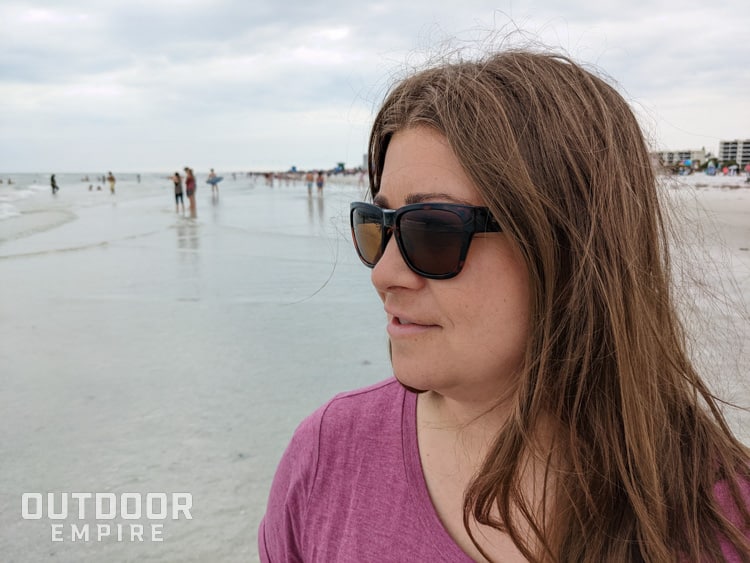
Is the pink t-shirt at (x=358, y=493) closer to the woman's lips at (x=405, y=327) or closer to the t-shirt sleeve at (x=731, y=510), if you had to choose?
Answer: the t-shirt sleeve at (x=731, y=510)

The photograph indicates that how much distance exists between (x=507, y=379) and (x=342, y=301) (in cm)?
568

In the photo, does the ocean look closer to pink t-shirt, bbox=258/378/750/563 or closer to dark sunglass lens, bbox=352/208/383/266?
dark sunglass lens, bbox=352/208/383/266

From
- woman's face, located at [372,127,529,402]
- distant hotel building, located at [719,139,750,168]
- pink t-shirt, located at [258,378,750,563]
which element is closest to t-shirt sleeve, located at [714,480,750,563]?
pink t-shirt, located at [258,378,750,563]

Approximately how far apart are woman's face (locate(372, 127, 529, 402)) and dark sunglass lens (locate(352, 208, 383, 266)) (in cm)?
11

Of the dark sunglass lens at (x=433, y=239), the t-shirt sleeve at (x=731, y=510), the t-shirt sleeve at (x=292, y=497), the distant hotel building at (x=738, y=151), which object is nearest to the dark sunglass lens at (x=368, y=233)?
the dark sunglass lens at (x=433, y=239)

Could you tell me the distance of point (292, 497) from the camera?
4.19 ft

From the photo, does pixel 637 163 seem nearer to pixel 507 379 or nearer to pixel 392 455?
pixel 507 379

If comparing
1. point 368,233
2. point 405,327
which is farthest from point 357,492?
point 368,233

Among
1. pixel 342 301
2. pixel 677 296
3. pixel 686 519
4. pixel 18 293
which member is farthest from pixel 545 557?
pixel 18 293

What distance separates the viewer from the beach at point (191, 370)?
262 centimetres

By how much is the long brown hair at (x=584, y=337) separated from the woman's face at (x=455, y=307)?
3 centimetres

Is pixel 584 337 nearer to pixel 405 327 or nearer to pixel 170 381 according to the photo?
pixel 405 327

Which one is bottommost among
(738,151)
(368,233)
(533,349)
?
(533,349)

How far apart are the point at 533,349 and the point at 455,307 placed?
6.9 inches
